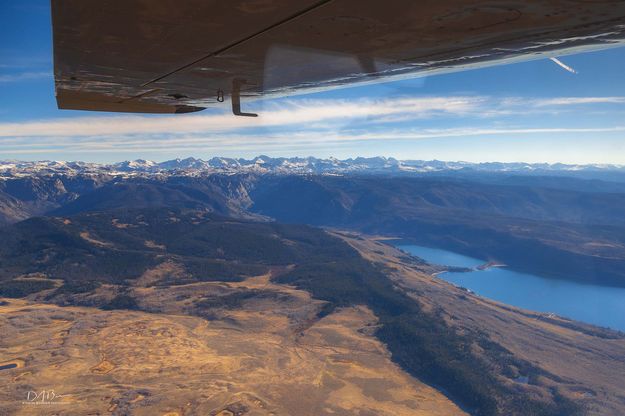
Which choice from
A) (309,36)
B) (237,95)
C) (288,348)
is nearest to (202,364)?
(288,348)

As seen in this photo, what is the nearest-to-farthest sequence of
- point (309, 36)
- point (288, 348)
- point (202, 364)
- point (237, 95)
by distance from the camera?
point (309, 36), point (237, 95), point (202, 364), point (288, 348)

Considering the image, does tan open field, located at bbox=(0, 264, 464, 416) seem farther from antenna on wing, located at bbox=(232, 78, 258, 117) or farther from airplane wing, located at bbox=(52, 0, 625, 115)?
airplane wing, located at bbox=(52, 0, 625, 115)

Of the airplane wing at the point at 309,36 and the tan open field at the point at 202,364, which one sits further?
the tan open field at the point at 202,364

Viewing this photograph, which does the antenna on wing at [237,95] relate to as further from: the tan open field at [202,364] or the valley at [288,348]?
the tan open field at [202,364]

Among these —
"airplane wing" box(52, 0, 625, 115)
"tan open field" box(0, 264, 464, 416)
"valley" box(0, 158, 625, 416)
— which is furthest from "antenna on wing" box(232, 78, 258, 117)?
"tan open field" box(0, 264, 464, 416)

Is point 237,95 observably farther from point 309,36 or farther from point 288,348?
point 288,348

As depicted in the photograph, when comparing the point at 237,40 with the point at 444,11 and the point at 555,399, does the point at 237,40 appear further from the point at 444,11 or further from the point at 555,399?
the point at 555,399

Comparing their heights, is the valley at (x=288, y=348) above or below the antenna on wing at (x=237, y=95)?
below

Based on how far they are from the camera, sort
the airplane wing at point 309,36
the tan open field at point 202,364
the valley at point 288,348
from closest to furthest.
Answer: the airplane wing at point 309,36
the tan open field at point 202,364
the valley at point 288,348

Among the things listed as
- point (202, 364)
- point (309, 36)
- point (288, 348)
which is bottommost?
point (288, 348)

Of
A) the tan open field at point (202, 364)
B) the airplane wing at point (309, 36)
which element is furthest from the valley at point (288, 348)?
the airplane wing at point (309, 36)

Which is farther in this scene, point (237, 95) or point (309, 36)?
point (237, 95)
